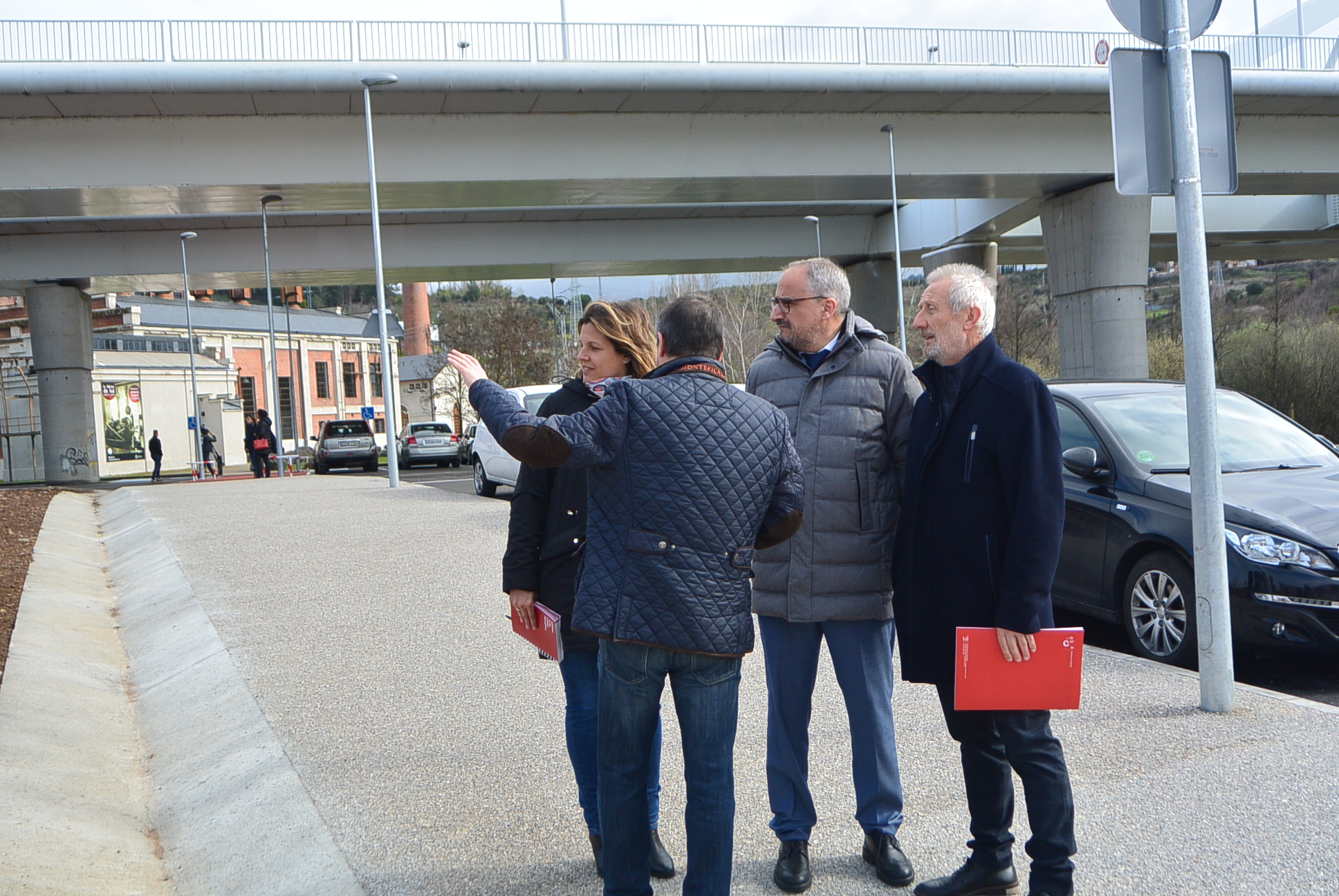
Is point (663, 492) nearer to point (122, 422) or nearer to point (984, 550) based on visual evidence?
point (984, 550)

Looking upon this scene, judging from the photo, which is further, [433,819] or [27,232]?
[27,232]

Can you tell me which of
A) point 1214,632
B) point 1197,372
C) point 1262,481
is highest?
point 1197,372

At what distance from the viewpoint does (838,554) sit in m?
3.57

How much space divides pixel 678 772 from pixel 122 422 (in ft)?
170

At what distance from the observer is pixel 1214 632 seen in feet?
16.5

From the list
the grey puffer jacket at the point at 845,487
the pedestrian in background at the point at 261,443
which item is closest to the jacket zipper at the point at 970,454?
the grey puffer jacket at the point at 845,487

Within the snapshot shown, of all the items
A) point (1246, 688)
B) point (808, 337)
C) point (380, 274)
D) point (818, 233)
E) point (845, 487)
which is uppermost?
point (818, 233)

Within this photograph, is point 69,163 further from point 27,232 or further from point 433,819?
point 433,819

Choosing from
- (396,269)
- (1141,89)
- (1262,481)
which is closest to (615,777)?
(1141,89)

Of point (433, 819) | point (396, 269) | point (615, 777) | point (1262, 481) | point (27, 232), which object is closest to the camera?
point (615, 777)

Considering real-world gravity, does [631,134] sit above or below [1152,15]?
above

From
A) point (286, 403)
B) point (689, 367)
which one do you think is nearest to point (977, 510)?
point (689, 367)

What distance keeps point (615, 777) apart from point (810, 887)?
2.81ft

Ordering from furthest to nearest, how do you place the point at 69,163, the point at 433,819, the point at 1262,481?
the point at 69,163 < the point at 1262,481 < the point at 433,819
